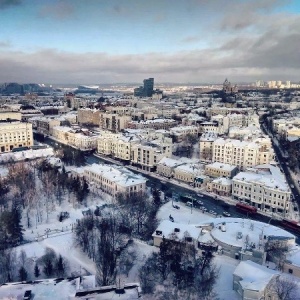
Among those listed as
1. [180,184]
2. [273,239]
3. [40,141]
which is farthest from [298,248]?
[40,141]

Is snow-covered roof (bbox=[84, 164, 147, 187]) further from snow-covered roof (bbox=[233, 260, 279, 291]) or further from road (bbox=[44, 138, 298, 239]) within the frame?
snow-covered roof (bbox=[233, 260, 279, 291])

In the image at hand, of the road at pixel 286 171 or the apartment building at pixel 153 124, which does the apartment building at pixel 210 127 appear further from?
the road at pixel 286 171

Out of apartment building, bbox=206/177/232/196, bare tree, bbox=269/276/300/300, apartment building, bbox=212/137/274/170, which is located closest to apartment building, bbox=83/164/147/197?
apartment building, bbox=206/177/232/196

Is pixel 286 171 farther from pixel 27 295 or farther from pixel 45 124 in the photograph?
pixel 45 124

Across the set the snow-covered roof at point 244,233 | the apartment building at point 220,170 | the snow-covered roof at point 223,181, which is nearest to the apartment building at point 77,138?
the apartment building at point 220,170

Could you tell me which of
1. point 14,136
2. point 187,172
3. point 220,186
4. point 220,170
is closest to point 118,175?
point 187,172

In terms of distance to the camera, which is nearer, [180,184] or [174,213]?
[174,213]

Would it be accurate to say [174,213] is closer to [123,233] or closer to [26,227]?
[123,233]
